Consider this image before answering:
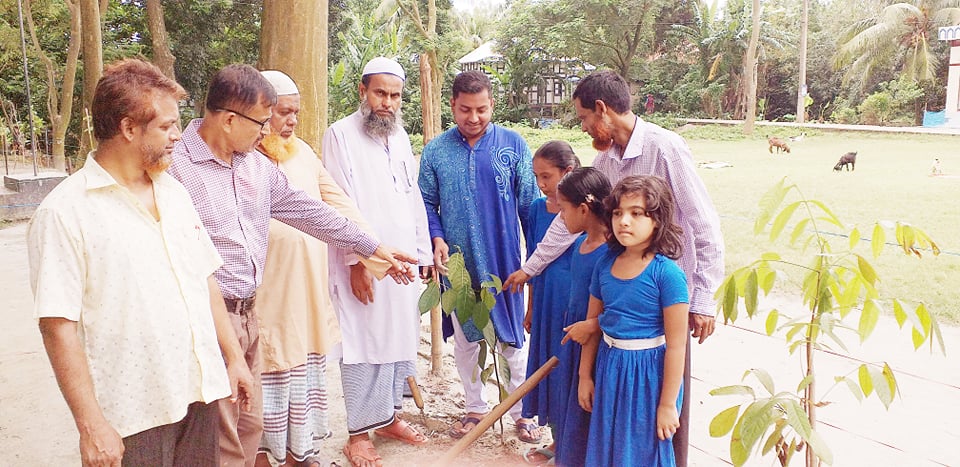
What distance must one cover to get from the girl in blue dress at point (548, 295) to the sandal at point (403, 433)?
0.51 metres

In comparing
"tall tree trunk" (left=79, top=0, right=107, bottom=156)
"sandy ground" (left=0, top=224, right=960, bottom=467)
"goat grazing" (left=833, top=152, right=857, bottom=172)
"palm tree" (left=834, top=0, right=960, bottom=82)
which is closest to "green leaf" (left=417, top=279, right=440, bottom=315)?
"sandy ground" (left=0, top=224, right=960, bottom=467)

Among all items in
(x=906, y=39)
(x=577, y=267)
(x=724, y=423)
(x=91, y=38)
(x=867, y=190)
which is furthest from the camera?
(x=906, y=39)

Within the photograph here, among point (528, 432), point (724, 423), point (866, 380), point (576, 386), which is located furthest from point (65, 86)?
point (866, 380)

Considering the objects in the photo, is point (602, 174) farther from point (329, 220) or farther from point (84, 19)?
point (84, 19)

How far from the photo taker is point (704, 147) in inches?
525

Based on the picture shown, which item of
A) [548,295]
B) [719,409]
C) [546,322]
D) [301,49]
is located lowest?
[719,409]

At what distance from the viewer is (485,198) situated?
288 centimetres

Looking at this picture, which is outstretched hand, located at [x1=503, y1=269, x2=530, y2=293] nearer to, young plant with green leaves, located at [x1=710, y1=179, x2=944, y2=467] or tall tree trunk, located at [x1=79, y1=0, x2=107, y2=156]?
young plant with green leaves, located at [x1=710, y1=179, x2=944, y2=467]

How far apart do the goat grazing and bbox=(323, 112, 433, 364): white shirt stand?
337 inches

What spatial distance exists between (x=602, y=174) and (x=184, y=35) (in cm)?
1715

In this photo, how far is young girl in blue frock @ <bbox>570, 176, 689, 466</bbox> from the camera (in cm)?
198

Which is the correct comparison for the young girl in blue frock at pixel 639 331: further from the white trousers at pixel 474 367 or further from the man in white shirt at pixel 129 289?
the man in white shirt at pixel 129 289

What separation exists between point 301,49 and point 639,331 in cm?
226

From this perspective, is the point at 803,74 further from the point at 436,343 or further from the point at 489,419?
the point at 489,419
